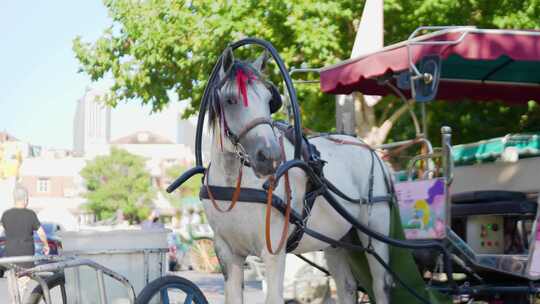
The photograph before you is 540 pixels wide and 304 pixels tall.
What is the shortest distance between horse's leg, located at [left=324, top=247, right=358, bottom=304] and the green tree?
82.9 meters

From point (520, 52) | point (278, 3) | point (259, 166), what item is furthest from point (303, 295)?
point (278, 3)

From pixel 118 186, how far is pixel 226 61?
8589cm

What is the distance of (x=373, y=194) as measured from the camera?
726cm

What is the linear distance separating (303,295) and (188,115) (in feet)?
28.8

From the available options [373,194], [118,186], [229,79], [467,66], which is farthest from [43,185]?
[229,79]

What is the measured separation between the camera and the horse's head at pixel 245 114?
5332 mm

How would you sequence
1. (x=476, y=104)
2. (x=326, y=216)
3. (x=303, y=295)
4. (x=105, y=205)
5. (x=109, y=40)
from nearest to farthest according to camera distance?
(x=326, y=216)
(x=303, y=295)
(x=476, y=104)
(x=109, y=40)
(x=105, y=205)

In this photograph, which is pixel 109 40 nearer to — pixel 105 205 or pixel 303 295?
pixel 303 295

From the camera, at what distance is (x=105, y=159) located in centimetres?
9194

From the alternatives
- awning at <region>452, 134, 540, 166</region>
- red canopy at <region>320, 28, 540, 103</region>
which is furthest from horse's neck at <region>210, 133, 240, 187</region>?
awning at <region>452, 134, 540, 166</region>

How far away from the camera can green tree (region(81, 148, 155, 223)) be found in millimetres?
89750

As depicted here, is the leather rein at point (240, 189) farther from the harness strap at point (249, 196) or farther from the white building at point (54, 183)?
the white building at point (54, 183)

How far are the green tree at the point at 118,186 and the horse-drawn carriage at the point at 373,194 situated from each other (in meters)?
82.7

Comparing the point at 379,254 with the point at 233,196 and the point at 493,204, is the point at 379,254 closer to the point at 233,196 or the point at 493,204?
the point at 493,204
